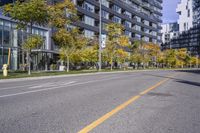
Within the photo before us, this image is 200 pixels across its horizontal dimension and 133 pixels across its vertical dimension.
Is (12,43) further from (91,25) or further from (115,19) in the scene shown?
(115,19)

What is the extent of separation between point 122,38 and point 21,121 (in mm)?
57428

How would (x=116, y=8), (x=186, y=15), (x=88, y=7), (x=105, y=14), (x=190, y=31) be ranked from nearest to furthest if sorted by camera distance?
(x=88, y=7)
(x=105, y=14)
(x=116, y=8)
(x=190, y=31)
(x=186, y=15)

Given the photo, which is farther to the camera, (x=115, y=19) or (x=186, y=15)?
(x=186, y=15)

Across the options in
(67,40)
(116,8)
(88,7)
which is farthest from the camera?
(116,8)

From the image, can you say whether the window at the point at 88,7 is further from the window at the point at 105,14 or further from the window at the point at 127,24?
the window at the point at 127,24

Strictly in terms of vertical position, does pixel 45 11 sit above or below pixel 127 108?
above

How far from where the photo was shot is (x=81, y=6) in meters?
71.1

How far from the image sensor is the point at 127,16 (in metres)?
96.7

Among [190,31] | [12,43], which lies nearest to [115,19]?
[12,43]

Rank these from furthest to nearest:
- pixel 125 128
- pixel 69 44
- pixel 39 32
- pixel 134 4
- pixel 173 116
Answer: pixel 134 4 → pixel 39 32 → pixel 69 44 → pixel 173 116 → pixel 125 128

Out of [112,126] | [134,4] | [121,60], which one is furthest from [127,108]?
[134,4]

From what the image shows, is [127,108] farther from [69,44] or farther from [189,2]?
[189,2]

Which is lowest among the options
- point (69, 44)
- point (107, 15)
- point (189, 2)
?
point (69, 44)

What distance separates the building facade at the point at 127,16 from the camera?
7188 centimetres
